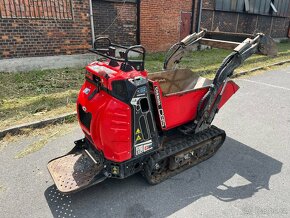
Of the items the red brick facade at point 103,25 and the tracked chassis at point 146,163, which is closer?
the tracked chassis at point 146,163

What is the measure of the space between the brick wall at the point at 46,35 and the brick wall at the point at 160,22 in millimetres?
2864

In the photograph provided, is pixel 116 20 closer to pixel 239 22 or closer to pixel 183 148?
pixel 183 148

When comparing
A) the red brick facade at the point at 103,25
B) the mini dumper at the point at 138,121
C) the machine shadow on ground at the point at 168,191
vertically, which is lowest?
the machine shadow on ground at the point at 168,191

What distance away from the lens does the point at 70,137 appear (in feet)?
14.4

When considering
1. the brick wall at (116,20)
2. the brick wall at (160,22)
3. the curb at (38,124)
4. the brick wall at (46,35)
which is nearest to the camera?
the curb at (38,124)

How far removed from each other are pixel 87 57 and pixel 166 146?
628 centimetres

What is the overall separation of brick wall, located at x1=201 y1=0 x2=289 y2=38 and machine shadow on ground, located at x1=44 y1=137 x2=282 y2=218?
10702 millimetres

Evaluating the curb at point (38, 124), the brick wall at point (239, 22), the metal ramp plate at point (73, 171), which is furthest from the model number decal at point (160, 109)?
the brick wall at point (239, 22)

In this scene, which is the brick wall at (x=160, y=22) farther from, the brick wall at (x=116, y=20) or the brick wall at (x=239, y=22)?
the brick wall at (x=239, y=22)

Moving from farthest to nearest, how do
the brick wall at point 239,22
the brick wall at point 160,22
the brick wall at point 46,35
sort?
the brick wall at point 239,22 < the brick wall at point 160,22 < the brick wall at point 46,35

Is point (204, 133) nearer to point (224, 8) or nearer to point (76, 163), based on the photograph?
point (76, 163)

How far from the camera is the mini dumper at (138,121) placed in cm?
268

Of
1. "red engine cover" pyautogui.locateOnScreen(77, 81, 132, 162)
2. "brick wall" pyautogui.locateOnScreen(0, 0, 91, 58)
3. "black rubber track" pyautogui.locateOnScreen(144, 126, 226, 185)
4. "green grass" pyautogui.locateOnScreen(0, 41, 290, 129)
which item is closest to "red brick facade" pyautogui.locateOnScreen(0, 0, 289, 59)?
"brick wall" pyautogui.locateOnScreen(0, 0, 91, 58)

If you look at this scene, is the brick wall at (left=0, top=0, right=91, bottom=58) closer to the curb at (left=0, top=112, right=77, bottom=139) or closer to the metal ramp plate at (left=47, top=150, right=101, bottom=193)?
the curb at (left=0, top=112, right=77, bottom=139)
